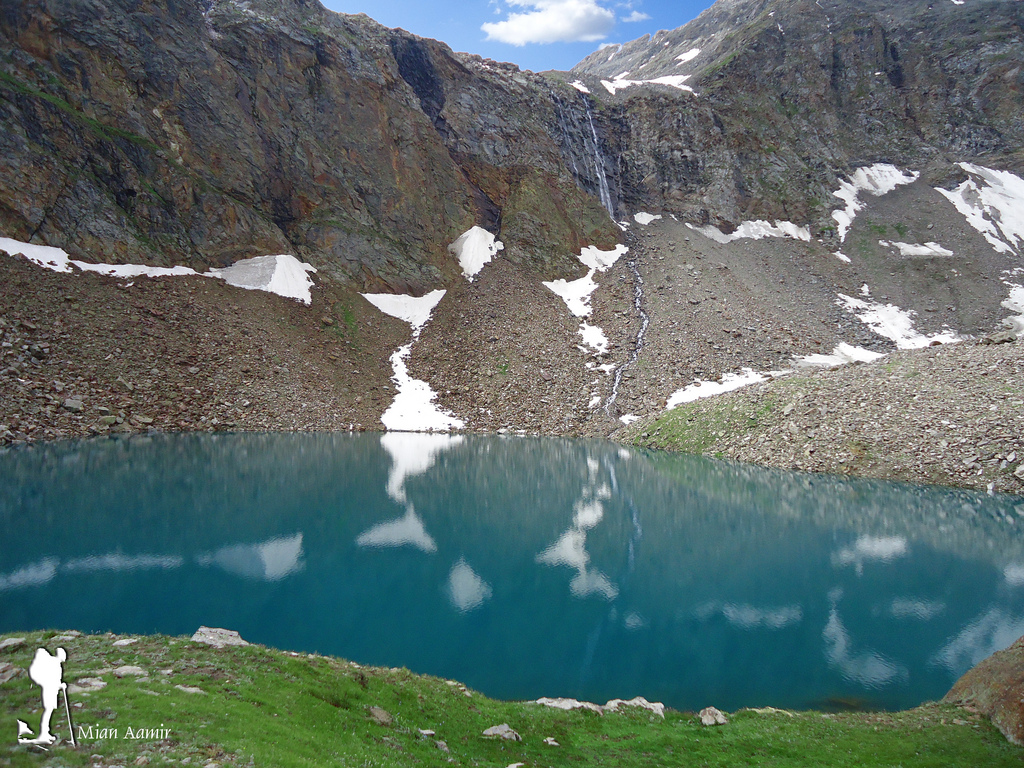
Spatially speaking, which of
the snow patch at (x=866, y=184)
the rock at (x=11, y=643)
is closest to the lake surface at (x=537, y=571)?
the rock at (x=11, y=643)

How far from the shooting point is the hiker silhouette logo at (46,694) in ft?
15.3

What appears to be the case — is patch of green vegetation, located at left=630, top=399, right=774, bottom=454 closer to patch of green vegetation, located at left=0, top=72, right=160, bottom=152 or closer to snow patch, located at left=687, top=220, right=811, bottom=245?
snow patch, located at left=687, top=220, right=811, bottom=245

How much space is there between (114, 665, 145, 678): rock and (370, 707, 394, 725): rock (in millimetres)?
3180

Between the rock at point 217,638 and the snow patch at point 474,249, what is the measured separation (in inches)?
2216

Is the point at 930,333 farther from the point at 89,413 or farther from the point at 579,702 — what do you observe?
the point at 89,413

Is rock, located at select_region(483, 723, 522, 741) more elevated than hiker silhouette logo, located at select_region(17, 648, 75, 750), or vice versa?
hiker silhouette logo, located at select_region(17, 648, 75, 750)

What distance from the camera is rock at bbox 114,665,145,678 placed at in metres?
7.03

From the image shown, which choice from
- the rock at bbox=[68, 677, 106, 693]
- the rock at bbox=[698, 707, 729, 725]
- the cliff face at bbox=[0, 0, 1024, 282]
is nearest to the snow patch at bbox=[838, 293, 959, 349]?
the cliff face at bbox=[0, 0, 1024, 282]

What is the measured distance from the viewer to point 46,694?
4.92 m

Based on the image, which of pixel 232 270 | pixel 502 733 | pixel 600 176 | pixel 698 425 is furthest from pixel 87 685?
pixel 600 176

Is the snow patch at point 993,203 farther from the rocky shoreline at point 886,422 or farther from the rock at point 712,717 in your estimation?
the rock at point 712,717

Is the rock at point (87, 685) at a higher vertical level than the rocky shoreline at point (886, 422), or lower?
higher

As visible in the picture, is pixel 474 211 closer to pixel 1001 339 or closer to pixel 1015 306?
pixel 1001 339

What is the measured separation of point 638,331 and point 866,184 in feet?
166
